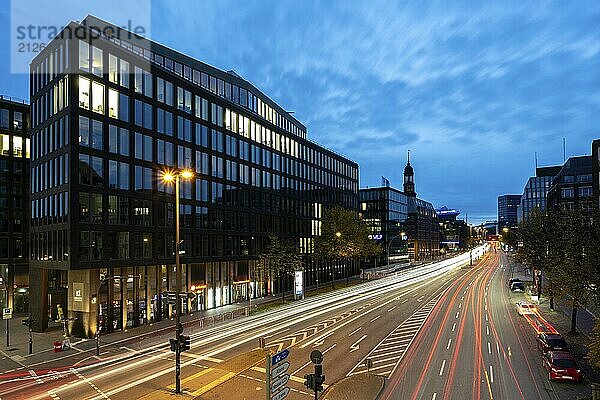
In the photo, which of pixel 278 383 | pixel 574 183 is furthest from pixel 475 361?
pixel 574 183

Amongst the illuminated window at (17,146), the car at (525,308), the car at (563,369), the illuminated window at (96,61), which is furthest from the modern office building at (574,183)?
the illuminated window at (17,146)

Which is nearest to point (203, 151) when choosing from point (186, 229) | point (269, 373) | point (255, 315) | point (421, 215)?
point (186, 229)

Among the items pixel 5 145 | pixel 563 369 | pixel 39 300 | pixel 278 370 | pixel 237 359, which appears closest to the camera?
pixel 278 370

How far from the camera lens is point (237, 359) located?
103ft

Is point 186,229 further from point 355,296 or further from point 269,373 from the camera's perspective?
point 269,373

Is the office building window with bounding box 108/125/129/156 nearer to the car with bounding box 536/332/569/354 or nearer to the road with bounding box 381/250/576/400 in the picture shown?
the road with bounding box 381/250/576/400

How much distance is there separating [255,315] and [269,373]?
118 feet

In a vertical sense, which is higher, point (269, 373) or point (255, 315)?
point (269, 373)

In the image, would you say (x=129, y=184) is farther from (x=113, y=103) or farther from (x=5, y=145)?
(x=5, y=145)

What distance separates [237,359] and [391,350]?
1145 cm

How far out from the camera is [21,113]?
198 ft

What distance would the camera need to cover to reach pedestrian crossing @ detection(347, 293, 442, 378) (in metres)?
28.5

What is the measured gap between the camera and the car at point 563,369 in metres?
25.9

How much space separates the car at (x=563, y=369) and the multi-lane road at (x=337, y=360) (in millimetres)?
1160
